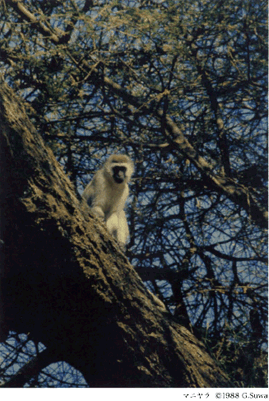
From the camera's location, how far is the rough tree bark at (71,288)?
1.75 meters

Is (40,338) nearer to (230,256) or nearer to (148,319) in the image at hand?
(148,319)

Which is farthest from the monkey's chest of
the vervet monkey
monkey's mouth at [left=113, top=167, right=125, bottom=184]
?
monkey's mouth at [left=113, top=167, right=125, bottom=184]

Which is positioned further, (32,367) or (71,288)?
(32,367)

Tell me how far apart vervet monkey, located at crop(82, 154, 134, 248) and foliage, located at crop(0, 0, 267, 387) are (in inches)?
3.0

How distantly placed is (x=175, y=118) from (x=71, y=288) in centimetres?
151

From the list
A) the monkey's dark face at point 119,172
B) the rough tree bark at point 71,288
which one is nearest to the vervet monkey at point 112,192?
the monkey's dark face at point 119,172

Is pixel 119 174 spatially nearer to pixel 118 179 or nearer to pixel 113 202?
pixel 118 179

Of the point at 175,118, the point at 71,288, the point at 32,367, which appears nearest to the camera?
the point at 71,288

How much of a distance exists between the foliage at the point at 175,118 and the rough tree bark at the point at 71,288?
1.78ft

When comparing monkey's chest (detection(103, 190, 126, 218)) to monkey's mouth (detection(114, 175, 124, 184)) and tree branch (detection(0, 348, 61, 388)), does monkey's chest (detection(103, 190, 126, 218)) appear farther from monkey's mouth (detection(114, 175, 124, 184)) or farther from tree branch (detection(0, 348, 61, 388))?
tree branch (detection(0, 348, 61, 388))

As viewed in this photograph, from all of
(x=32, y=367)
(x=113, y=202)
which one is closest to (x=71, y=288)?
(x=32, y=367)

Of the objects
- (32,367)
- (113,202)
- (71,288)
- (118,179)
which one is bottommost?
(32,367)

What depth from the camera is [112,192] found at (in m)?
3.23

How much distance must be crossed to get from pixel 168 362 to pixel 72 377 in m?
0.53
